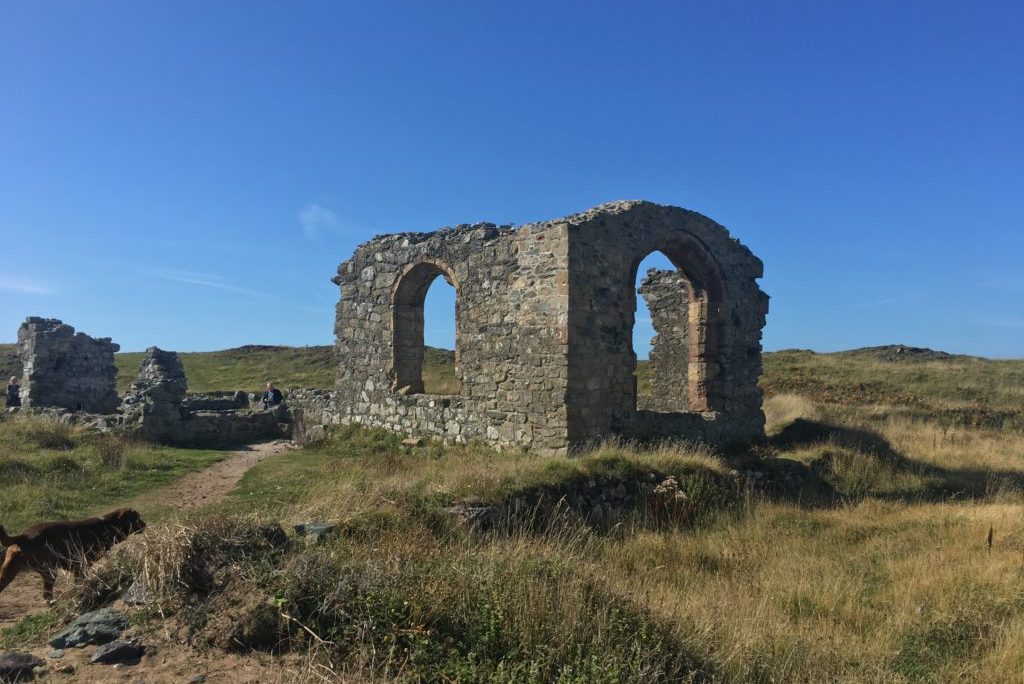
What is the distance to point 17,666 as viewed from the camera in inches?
149

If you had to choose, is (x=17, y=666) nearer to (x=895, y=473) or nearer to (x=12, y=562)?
(x=12, y=562)

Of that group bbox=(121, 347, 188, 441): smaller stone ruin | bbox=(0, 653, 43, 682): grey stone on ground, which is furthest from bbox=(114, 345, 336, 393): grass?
bbox=(0, 653, 43, 682): grey stone on ground

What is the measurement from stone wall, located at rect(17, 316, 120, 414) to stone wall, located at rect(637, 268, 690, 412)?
58.7 feet

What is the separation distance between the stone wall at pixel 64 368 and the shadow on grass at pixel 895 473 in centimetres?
2105

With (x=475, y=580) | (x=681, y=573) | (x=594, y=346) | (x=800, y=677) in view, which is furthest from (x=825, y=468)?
(x=475, y=580)

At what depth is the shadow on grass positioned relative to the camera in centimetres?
1077

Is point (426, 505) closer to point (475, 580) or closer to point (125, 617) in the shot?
point (475, 580)

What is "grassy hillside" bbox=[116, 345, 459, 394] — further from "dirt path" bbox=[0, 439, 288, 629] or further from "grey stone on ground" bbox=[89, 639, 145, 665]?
"grey stone on ground" bbox=[89, 639, 145, 665]

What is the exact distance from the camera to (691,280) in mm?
13609

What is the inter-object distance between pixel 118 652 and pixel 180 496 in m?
6.31

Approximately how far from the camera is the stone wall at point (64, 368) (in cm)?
1975

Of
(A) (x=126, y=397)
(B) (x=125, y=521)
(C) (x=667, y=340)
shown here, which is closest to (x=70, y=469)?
(B) (x=125, y=521)

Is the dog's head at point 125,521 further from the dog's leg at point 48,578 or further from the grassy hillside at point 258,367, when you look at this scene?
the grassy hillside at point 258,367

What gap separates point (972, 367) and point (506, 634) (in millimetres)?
36694
